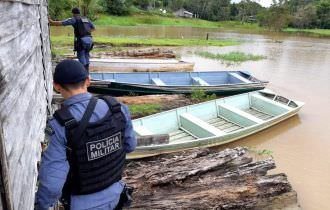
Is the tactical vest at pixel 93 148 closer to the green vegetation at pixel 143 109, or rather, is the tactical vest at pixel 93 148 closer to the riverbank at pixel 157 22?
the green vegetation at pixel 143 109

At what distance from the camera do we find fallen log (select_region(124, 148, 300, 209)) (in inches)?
191

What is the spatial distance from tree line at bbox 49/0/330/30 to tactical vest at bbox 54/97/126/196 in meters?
31.5

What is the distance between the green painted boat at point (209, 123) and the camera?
21.4 feet

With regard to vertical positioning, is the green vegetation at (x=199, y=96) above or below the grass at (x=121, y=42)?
below

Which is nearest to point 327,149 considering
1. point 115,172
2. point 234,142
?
point 234,142

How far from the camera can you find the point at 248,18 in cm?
7319

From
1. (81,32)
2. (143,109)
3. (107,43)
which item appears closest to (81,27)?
(81,32)

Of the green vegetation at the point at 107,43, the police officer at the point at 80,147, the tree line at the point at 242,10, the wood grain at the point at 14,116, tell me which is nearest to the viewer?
the wood grain at the point at 14,116

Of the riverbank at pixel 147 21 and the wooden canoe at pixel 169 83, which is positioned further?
the riverbank at pixel 147 21

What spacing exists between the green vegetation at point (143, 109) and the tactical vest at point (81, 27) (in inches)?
81.1

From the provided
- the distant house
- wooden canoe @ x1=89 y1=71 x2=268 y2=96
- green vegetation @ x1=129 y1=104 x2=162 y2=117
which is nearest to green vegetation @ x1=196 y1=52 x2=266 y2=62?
wooden canoe @ x1=89 y1=71 x2=268 y2=96

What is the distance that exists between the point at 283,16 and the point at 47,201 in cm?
5790

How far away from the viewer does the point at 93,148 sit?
93.6 inches

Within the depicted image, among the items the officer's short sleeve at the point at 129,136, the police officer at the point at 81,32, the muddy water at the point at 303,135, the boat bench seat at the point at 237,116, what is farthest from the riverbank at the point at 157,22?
the officer's short sleeve at the point at 129,136
